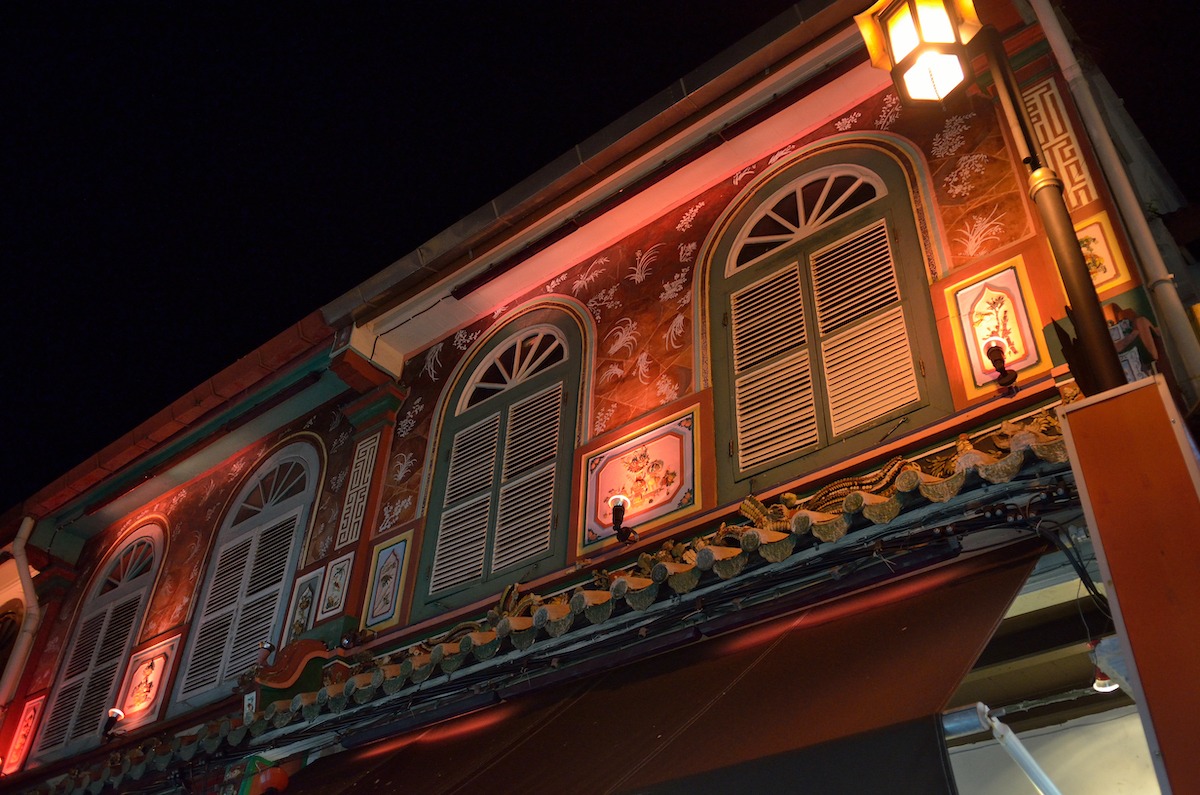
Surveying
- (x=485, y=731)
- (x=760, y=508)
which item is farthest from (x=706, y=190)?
(x=485, y=731)

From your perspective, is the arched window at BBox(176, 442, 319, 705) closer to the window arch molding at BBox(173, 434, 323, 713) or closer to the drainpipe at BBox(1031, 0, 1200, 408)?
the window arch molding at BBox(173, 434, 323, 713)

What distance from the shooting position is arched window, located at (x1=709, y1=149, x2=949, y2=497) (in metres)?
6.29

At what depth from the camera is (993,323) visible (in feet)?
19.5

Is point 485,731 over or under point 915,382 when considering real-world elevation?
under

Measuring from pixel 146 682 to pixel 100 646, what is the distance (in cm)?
137

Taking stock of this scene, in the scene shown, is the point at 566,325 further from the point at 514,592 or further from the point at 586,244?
the point at 514,592

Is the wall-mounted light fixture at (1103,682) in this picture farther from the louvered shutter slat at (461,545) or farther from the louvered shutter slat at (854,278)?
the louvered shutter slat at (461,545)

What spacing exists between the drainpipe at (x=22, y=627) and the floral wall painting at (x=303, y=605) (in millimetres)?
4365

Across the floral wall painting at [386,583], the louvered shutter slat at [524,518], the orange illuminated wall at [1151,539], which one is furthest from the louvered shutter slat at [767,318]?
the orange illuminated wall at [1151,539]

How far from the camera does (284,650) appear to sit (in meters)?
7.94

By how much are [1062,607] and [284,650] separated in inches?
215

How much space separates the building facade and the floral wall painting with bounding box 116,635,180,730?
0.03 m

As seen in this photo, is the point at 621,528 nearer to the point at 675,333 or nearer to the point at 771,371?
the point at 771,371

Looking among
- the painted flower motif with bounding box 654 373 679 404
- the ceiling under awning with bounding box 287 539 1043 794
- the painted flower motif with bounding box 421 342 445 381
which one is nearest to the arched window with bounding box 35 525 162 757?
the painted flower motif with bounding box 421 342 445 381
